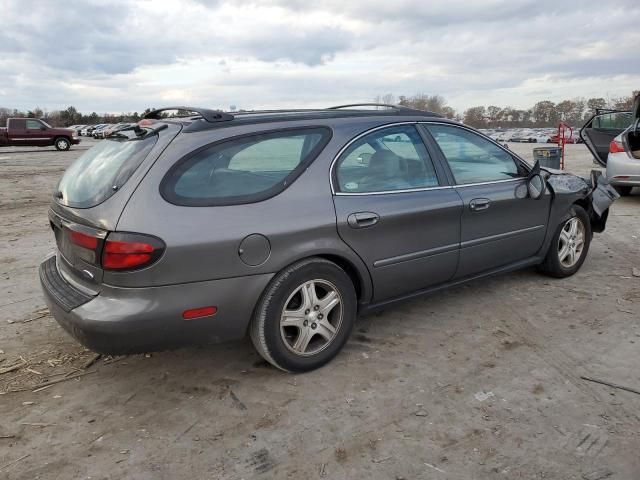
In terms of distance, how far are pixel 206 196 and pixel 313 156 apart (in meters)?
0.77

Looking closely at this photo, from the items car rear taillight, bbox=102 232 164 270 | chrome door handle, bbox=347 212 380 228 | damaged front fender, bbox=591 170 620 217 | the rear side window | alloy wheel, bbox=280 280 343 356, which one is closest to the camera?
car rear taillight, bbox=102 232 164 270

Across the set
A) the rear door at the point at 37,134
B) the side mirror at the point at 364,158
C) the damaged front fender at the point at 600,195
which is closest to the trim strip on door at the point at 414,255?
the side mirror at the point at 364,158

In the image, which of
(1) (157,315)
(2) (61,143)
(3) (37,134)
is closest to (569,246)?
(1) (157,315)

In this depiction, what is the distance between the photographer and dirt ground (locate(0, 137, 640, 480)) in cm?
245

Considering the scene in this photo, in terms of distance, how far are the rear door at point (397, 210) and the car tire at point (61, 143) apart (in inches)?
1112

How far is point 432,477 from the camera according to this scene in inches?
92.2

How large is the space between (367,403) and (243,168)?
4.98ft

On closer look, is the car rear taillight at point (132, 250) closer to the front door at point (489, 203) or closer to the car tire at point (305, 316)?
the car tire at point (305, 316)

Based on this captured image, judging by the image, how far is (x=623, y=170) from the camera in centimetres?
862

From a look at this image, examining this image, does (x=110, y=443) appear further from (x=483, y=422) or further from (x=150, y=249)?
(x=483, y=422)

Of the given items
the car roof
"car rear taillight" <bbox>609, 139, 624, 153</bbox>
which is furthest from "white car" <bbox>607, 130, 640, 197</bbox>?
the car roof

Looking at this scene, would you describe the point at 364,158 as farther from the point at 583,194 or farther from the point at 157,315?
the point at 583,194

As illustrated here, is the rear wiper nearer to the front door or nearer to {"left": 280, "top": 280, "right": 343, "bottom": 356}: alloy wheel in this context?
{"left": 280, "top": 280, "right": 343, "bottom": 356}: alloy wheel

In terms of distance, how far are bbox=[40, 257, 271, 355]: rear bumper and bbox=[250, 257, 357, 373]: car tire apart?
0.35ft
